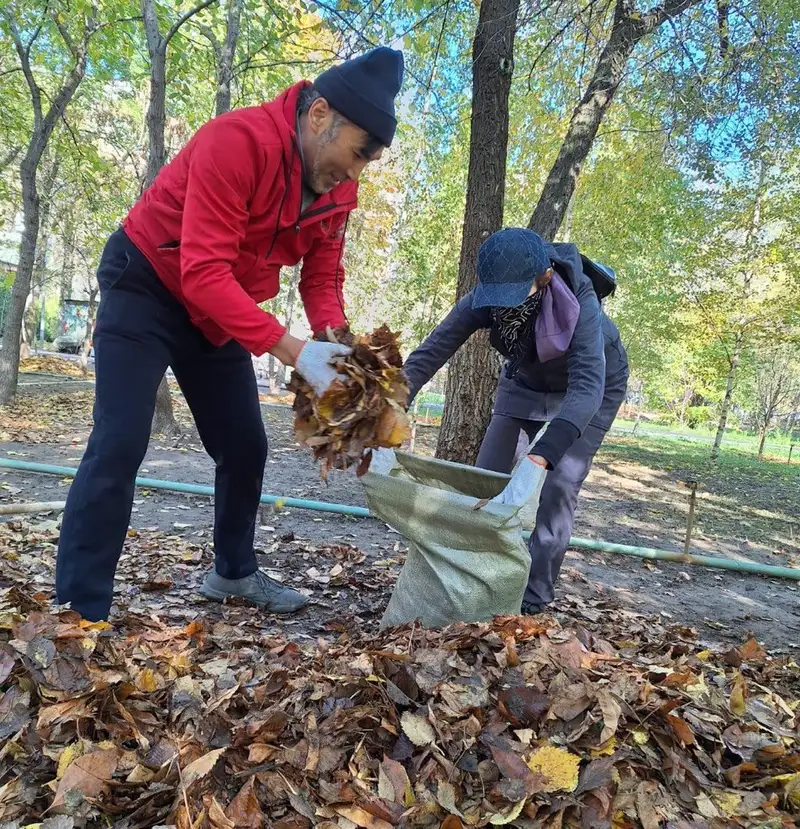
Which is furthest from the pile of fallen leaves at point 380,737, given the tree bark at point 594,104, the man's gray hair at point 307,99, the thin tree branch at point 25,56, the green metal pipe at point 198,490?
the thin tree branch at point 25,56

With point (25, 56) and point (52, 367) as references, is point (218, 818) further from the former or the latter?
point (52, 367)

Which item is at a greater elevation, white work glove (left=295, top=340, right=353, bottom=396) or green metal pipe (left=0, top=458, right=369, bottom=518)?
white work glove (left=295, top=340, right=353, bottom=396)

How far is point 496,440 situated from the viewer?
293 cm

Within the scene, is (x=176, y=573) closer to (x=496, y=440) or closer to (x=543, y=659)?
(x=496, y=440)

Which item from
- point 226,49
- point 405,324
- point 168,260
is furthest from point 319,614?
point 405,324

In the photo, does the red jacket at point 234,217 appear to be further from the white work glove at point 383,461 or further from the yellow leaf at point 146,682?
the yellow leaf at point 146,682

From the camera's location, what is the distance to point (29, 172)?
27.0ft

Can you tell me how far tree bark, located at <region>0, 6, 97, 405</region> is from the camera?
800cm

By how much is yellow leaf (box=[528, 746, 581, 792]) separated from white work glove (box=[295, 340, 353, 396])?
1135mm

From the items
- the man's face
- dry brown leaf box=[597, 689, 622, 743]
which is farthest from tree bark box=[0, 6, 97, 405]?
dry brown leaf box=[597, 689, 622, 743]

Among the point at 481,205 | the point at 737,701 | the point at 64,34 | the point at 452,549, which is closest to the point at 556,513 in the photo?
the point at 452,549

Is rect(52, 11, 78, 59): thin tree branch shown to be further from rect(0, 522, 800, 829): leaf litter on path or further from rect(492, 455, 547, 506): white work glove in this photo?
rect(492, 455, 547, 506): white work glove

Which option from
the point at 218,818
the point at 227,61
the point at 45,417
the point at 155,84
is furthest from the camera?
the point at 45,417

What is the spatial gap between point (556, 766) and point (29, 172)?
9448 mm
